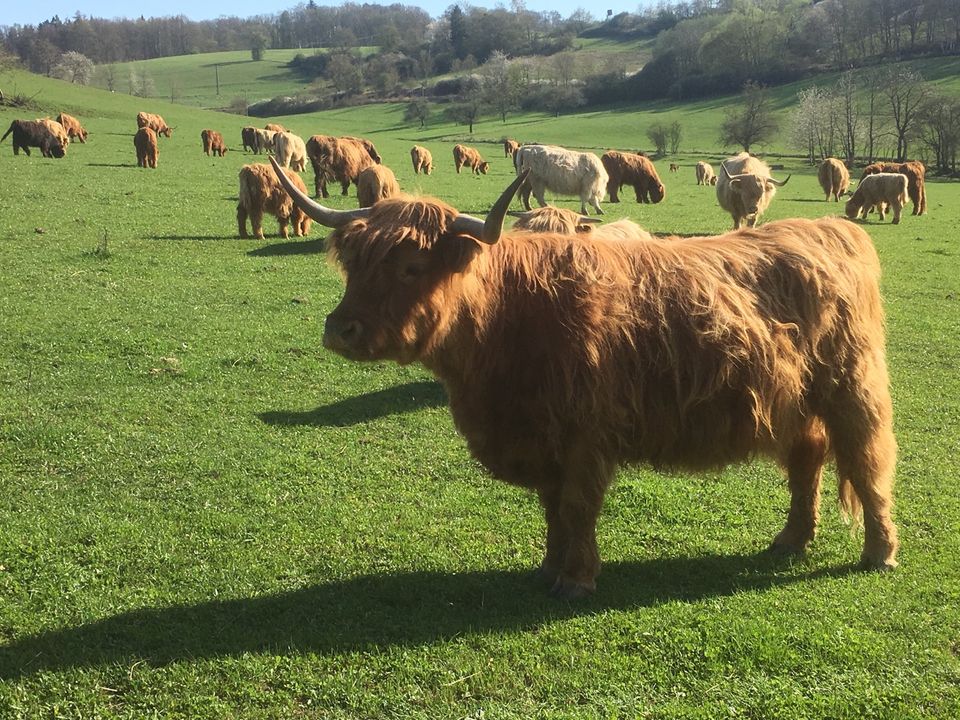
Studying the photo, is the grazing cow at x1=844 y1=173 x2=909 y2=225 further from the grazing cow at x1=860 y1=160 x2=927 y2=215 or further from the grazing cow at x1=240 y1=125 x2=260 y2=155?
the grazing cow at x1=240 y1=125 x2=260 y2=155

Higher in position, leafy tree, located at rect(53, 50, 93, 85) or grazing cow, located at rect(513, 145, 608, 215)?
leafy tree, located at rect(53, 50, 93, 85)

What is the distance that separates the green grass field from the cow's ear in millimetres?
2010

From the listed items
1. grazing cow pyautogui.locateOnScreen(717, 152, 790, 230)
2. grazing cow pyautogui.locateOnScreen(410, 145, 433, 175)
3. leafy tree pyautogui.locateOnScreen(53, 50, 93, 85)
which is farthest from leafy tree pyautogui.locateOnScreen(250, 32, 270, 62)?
grazing cow pyautogui.locateOnScreen(717, 152, 790, 230)

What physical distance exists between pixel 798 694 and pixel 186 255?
13742 mm

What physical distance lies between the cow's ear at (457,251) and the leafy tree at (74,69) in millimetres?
127407

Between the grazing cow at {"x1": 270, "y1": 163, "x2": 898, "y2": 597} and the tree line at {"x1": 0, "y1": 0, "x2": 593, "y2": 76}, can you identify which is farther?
the tree line at {"x1": 0, "y1": 0, "x2": 593, "y2": 76}

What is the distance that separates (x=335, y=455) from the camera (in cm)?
664

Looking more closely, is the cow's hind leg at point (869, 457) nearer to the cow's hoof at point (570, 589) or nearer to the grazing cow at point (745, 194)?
the cow's hoof at point (570, 589)

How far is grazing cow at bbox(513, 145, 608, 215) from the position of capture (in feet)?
85.1

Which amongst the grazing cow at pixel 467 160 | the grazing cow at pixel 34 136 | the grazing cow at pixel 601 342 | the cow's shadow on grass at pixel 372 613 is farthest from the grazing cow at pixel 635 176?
the cow's shadow on grass at pixel 372 613

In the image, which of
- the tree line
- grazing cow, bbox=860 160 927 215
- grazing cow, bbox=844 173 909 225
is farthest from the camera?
the tree line

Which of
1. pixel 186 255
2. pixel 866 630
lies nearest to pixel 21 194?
pixel 186 255

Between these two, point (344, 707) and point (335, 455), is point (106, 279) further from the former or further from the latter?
point (344, 707)

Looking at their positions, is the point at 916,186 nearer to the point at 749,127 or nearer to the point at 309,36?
the point at 749,127
